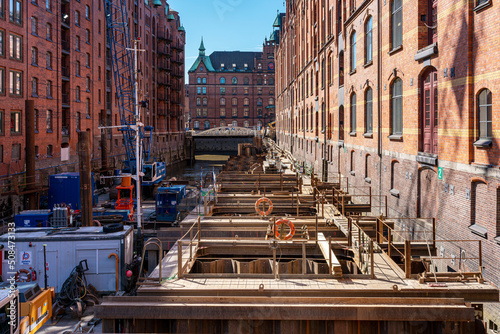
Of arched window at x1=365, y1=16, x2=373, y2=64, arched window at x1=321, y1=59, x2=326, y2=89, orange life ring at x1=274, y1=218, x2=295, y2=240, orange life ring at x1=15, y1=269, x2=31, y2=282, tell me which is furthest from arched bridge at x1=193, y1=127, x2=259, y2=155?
orange life ring at x1=274, y1=218, x2=295, y2=240

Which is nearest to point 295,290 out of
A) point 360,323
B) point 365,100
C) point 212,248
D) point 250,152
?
point 360,323

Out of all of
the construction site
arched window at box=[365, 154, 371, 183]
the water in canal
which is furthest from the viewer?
the water in canal

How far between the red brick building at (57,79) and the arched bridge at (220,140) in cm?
3180

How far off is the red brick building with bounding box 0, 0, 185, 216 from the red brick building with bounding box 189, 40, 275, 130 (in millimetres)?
50849

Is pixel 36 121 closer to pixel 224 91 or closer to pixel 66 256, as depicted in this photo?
pixel 66 256

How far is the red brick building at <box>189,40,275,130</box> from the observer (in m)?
124

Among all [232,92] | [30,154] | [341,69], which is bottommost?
[30,154]

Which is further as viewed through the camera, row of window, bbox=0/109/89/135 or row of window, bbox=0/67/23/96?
row of window, bbox=0/109/89/135

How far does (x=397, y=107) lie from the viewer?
2045 centimetres

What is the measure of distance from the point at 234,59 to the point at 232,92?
35.8 ft

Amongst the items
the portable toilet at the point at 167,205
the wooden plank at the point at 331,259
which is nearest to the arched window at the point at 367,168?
the wooden plank at the point at 331,259

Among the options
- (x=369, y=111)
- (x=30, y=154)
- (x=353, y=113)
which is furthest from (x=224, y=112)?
(x=369, y=111)

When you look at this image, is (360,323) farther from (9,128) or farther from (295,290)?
(9,128)

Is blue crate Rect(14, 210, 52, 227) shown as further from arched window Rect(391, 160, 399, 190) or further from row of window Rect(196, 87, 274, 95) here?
row of window Rect(196, 87, 274, 95)
